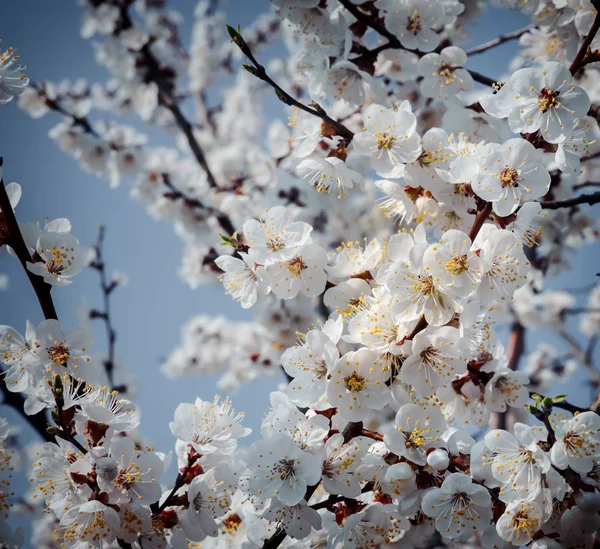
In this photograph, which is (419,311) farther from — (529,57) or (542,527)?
(529,57)

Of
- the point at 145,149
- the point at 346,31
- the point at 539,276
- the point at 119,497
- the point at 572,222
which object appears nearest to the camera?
the point at 119,497

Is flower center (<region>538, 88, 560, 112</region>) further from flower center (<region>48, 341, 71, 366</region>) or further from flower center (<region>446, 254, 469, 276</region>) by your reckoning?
flower center (<region>48, 341, 71, 366</region>)

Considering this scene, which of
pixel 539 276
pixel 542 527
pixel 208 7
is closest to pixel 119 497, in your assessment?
pixel 542 527

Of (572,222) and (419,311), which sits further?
(572,222)

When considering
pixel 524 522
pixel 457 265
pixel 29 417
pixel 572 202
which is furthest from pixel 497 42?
pixel 29 417

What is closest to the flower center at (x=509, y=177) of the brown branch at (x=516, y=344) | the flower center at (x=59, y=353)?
the flower center at (x=59, y=353)

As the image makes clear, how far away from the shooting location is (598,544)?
68.6 inches

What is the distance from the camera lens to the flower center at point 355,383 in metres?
1.63

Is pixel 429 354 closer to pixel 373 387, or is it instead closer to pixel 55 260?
pixel 373 387

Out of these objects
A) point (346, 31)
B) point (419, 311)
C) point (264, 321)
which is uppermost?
point (346, 31)

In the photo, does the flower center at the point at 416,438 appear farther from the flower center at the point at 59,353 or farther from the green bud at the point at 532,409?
the flower center at the point at 59,353

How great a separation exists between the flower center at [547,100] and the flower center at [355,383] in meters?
1.18

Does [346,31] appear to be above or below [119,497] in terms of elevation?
above

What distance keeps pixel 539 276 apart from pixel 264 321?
Result: 92.4 inches
